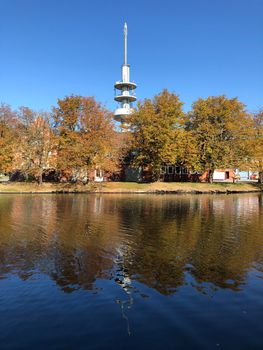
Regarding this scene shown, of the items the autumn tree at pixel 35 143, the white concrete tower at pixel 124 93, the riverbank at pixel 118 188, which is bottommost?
the riverbank at pixel 118 188

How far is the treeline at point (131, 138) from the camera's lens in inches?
2463

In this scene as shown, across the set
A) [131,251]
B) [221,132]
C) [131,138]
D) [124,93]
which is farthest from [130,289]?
[124,93]

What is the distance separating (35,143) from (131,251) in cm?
5102

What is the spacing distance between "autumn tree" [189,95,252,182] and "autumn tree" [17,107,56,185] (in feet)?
100

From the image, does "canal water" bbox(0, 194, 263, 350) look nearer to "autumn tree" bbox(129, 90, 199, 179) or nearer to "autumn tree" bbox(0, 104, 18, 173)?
"autumn tree" bbox(0, 104, 18, 173)

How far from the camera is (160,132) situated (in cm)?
6569

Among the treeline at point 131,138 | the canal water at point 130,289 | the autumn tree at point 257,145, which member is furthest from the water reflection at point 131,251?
the autumn tree at point 257,145

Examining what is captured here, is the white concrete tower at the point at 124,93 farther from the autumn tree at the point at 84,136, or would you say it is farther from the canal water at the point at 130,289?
the canal water at the point at 130,289

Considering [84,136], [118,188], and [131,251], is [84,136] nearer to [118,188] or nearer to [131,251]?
[118,188]

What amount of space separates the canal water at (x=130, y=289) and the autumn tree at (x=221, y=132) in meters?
48.9

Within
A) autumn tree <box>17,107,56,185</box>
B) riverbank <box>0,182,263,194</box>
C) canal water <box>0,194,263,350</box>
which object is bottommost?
canal water <box>0,194,263,350</box>

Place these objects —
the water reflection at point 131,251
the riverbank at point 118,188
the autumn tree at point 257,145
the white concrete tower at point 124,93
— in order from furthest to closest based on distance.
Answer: the white concrete tower at point 124,93 < the autumn tree at point 257,145 < the riverbank at point 118,188 < the water reflection at point 131,251

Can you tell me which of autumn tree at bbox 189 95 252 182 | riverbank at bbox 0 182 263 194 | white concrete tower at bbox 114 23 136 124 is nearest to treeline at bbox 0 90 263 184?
autumn tree at bbox 189 95 252 182

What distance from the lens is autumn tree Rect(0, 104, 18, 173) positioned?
6160cm
